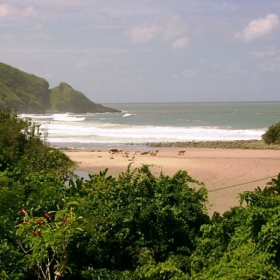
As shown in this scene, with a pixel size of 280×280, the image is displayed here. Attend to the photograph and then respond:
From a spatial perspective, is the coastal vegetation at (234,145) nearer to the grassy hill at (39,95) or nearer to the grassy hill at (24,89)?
the grassy hill at (24,89)

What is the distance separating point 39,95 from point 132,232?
16211 cm

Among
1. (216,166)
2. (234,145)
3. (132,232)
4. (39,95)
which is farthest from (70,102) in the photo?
(132,232)

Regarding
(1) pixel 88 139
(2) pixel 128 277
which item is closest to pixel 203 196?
(2) pixel 128 277

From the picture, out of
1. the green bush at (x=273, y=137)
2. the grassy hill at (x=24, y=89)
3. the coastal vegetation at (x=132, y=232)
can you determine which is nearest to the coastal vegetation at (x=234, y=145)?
the green bush at (x=273, y=137)

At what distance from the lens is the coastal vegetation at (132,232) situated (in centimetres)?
486

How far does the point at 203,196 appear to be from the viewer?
6.77 meters

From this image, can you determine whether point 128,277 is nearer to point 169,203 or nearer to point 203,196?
point 169,203

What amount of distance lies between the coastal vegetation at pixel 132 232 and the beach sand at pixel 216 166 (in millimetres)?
8284

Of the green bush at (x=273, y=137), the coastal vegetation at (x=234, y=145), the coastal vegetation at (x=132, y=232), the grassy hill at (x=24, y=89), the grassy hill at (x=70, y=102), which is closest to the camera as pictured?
the coastal vegetation at (x=132, y=232)

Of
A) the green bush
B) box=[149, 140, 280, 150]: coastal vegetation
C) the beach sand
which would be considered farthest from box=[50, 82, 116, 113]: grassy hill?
the beach sand

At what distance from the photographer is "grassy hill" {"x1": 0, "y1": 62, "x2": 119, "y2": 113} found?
148 metres

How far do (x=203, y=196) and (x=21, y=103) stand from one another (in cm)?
13540

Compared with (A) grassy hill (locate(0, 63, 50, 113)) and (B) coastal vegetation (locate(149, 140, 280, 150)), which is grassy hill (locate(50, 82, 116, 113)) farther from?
(B) coastal vegetation (locate(149, 140, 280, 150))

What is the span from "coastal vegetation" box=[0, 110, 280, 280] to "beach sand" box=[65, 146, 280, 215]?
8.28m
